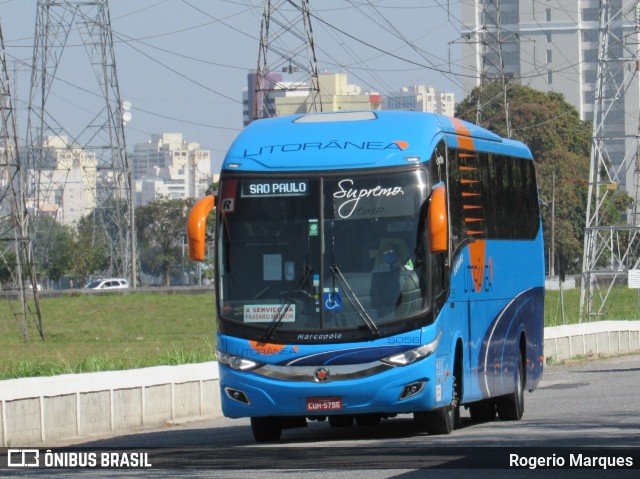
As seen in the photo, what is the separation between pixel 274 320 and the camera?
15.1m

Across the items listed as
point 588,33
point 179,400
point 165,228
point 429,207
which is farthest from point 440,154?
point 588,33

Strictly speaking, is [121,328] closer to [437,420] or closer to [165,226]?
[437,420]

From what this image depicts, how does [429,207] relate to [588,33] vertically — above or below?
below

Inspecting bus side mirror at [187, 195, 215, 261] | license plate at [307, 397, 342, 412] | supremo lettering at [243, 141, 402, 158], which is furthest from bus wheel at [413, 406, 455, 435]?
bus side mirror at [187, 195, 215, 261]

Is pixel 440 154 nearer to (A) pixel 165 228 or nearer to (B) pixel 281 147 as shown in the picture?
(B) pixel 281 147

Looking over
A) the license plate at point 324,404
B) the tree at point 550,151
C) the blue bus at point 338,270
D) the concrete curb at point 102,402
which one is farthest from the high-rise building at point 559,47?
the license plate at point 324,404

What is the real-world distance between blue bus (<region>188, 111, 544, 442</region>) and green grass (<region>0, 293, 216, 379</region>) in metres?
6.67

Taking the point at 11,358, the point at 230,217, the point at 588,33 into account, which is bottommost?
the point at 11,358

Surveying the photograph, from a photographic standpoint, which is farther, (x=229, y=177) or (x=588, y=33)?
(x=588, y=33)

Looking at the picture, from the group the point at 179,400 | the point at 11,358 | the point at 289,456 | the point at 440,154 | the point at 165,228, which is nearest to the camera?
the point at 289,456

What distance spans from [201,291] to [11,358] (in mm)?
41161

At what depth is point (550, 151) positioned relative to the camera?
353ft

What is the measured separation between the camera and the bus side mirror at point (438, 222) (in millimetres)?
14664

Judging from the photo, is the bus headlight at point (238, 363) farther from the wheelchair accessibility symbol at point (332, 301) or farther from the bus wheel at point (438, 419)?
the bus wheel at point (438, 419)
